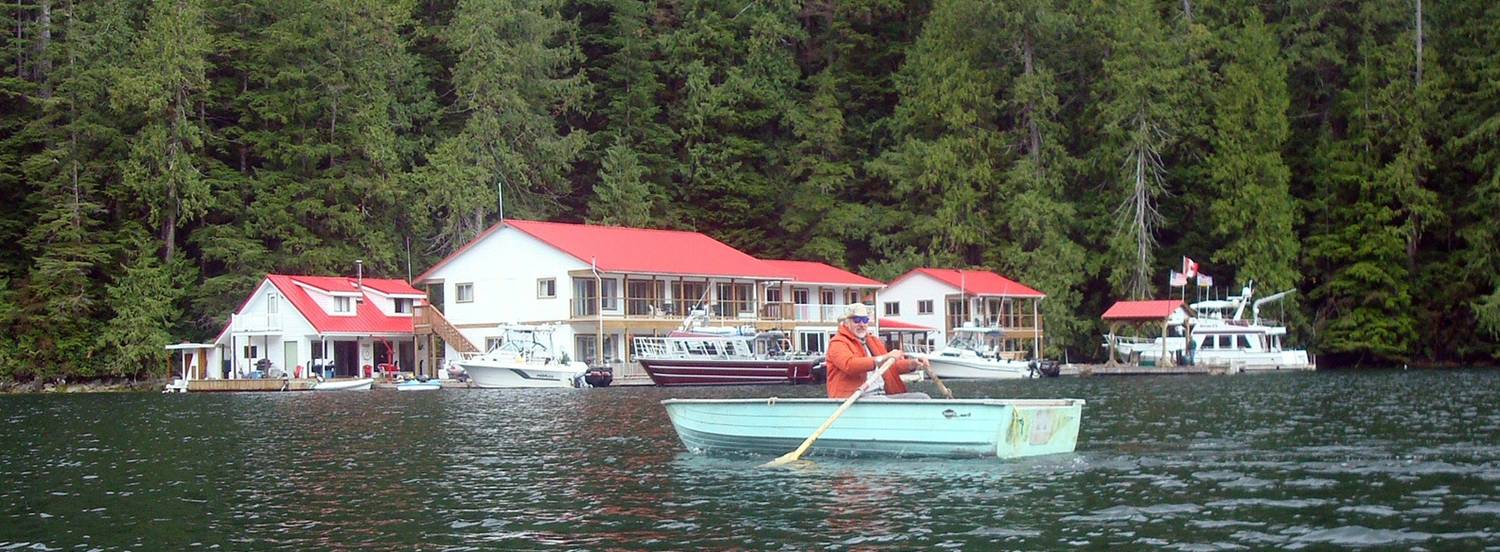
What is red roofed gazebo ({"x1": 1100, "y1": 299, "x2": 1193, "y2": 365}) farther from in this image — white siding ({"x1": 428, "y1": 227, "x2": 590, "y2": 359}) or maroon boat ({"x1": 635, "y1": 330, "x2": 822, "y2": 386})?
white siding ({"x1": 428, "y1": 227, "x2": 590, "y2": 359})

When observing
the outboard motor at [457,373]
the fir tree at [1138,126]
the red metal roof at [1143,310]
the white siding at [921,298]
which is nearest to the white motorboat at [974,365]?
the red metal roof at [1143,310]

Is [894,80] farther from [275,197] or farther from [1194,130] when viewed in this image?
[275,197]

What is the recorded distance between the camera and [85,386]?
58.2 metres

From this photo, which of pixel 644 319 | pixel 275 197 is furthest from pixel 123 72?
pixel 644 319

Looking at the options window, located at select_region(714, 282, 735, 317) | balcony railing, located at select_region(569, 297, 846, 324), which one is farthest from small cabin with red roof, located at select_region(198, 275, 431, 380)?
window, located at select_region(714, 282, 735, 317)

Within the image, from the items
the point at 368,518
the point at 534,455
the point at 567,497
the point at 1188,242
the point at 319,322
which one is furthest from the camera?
the point at 1188,242

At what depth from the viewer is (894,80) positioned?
239ft

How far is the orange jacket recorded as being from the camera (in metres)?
Result: 20.3

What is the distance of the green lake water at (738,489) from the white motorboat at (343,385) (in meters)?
22.6

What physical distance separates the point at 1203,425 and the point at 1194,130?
40926 mm

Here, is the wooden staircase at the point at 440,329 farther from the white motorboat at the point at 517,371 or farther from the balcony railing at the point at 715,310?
the balcony railing at the point at 715,310

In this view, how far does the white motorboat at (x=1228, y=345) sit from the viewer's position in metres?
59.9

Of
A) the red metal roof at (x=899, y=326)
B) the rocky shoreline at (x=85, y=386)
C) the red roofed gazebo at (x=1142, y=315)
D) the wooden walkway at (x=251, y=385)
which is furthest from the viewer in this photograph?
the red metal roof at (x=899, y=326)

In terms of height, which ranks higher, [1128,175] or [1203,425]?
[1128,175]
